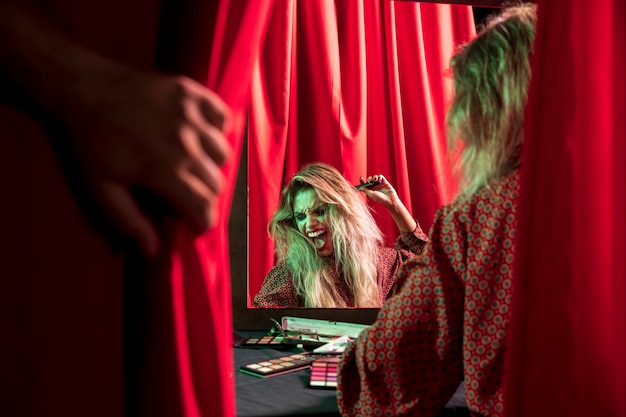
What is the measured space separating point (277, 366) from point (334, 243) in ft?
2.54

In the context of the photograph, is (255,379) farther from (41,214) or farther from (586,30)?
(586,30)

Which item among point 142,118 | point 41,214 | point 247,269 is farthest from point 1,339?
point 247,269

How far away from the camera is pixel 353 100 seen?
5.86 ft

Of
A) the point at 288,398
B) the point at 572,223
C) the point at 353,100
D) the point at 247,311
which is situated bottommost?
the point at 288,398

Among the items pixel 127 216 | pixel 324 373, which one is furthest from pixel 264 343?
pixel 127 216

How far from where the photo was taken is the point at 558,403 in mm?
578

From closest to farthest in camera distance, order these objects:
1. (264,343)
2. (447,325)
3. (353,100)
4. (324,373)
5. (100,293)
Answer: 1. (100,293)
2. (447,325)
3. (324,373)
4. (264,343)
5. (353,100)

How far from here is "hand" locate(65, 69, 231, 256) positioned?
1.16 feet

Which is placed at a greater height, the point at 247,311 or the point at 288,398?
the point at 247,311

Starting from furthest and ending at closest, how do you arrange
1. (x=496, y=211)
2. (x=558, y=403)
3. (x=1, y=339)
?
(x=496, y=211), (x=558, y=403), (x=1, y=339)

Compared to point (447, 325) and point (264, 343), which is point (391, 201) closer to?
point (264, 343)

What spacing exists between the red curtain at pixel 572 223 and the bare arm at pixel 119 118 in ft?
1.31

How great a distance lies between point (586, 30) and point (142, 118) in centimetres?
52

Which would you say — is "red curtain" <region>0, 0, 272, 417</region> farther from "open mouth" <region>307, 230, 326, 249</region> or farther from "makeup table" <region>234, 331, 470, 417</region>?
"open mouth" <region>307, 230, 326, 249</region>
